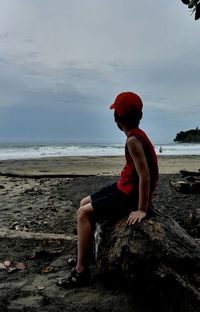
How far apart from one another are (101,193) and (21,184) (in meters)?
9.34

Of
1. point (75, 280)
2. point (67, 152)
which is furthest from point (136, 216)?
point (67, 152)

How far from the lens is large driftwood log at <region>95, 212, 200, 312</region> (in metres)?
3.81

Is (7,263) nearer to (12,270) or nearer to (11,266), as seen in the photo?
(11,266)

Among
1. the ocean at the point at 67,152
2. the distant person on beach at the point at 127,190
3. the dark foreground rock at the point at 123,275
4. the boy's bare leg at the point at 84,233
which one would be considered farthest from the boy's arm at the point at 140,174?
the ocean at the point at 67,152

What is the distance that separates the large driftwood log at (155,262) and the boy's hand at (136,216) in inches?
1.9

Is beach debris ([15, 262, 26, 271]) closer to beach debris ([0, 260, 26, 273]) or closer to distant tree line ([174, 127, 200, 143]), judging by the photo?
beach debris ([0, 260, 26, 273])

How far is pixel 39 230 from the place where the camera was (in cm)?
757

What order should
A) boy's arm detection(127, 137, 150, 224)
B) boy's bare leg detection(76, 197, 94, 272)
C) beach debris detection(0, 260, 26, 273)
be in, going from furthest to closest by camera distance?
1. beach debris detection(0, 260, 26, 273)
2. boy's bare leg detection(76, 197, 94, 272)
3. boy's arm detection(127, 137, 150, 224)

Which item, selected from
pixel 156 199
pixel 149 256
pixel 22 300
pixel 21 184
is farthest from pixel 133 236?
pixel 21 184

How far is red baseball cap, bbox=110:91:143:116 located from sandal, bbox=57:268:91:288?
1.73m

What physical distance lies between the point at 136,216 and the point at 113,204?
0.96 ft

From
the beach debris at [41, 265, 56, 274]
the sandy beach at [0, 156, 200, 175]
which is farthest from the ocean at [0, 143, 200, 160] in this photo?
the beach debris at [41, 265, 56, 274]

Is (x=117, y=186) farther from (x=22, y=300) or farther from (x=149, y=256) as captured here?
(x=22, y=300)

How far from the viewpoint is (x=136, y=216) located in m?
4.25
